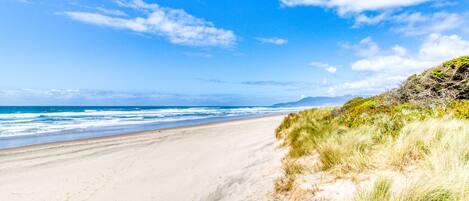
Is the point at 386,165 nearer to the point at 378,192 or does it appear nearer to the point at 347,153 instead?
the point at 347,153

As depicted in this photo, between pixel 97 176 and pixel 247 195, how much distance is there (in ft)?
13.8

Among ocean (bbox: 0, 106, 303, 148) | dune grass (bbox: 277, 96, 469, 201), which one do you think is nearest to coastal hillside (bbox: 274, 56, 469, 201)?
A: dune grass (bbox: 277, 96, 469, 201)

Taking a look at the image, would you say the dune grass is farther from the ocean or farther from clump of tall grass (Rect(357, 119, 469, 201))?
the ocean

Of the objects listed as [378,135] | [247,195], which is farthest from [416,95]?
[247,195]

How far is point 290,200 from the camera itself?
4.33 m

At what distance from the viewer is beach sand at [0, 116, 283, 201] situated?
587cm

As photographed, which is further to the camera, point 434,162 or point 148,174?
point 148,174

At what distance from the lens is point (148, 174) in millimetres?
7422

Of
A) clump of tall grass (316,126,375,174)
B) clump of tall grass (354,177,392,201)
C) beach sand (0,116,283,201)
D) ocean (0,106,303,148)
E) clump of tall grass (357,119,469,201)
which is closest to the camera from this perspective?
clump of tall grass (357,119,469,201)

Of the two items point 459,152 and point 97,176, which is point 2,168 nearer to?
point 97,176

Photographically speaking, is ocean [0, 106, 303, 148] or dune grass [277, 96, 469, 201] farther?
ocean [0, 106, 303, 148]

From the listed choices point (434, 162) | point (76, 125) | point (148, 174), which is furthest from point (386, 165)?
point (76, 125)

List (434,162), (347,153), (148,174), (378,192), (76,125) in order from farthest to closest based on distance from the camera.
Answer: (76,125) → (148,174) → (347,153) → (434,162) → (378,192)

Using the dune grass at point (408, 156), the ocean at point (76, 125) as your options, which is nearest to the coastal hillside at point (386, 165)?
the dune grass at point (408, 156)
